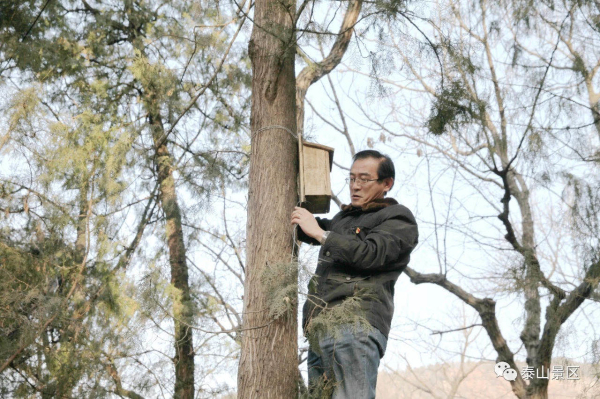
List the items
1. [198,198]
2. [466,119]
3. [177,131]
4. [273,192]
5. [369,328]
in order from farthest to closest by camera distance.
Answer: [177,131]
[198,198]
[466,119]
[273,192]
[369,328]

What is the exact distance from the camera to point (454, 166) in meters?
8.75

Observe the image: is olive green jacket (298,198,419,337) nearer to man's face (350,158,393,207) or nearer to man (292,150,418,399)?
man (292,150,418,399)

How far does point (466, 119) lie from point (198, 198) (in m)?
2.27

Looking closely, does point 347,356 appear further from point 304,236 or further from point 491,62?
point 491,62

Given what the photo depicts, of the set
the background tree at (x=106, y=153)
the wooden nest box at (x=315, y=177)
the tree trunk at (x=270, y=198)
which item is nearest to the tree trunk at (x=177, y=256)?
the background tree at (x=106, y=153)

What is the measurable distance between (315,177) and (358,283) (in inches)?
21.8

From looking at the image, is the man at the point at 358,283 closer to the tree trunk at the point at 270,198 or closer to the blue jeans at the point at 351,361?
the blue jeans at the point at 351,361

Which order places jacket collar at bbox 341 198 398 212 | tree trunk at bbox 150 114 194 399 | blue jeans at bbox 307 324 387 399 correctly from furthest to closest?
tree trunk at bbox 150 114 194 399 < jacket collar at bbox 341 198 398 212 < blue jeans at bbox 307 324 387 399

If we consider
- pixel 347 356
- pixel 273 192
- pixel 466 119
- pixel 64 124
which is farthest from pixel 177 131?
pixel 347 356

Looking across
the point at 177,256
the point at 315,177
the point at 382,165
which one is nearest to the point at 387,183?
the point at 382,165

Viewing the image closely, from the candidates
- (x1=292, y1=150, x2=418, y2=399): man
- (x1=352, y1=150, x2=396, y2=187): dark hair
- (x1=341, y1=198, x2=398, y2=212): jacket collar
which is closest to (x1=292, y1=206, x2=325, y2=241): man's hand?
(x1=292, y1=150, x2=418, y2=399): man

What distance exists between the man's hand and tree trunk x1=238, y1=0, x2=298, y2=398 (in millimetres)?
58

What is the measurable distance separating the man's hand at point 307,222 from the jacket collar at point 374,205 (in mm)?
223

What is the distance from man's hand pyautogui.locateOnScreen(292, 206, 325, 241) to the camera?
2746 millimetres
